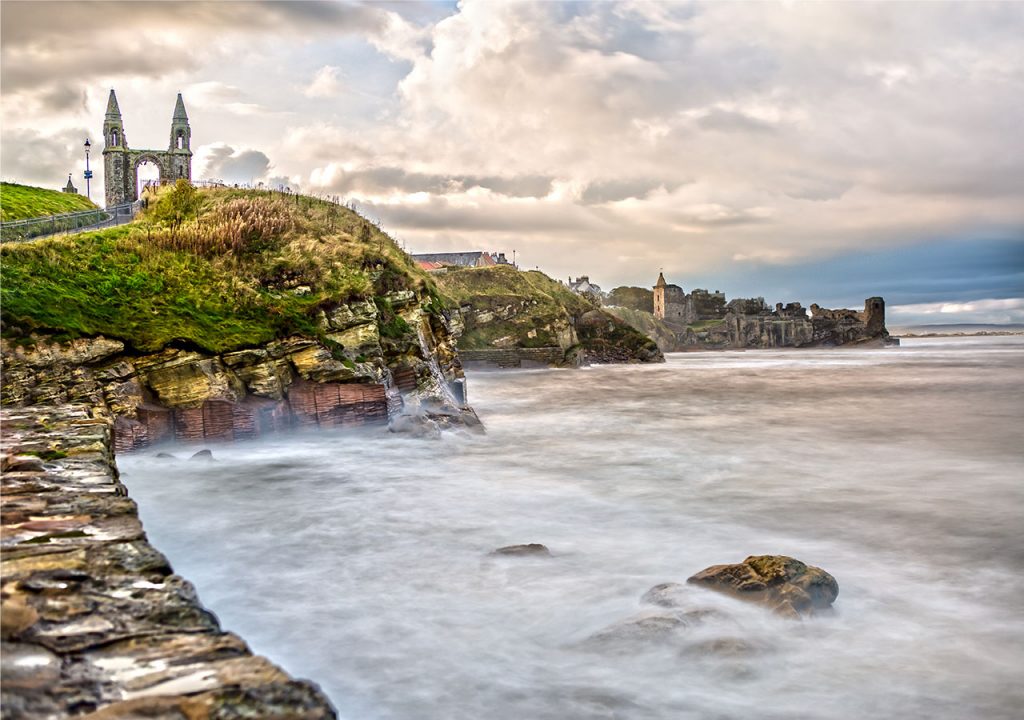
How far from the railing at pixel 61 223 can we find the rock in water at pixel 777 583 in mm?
20530

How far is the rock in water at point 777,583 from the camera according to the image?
7.05 m

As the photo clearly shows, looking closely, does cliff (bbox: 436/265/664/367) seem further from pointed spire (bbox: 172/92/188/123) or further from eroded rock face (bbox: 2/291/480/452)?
eroded rock face (bbox: 2/291/480/452)

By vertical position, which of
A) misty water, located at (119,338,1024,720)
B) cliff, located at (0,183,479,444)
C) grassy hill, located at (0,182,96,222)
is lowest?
misty water, located at (119,338,1024,720)

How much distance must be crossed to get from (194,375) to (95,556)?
36.8 feet

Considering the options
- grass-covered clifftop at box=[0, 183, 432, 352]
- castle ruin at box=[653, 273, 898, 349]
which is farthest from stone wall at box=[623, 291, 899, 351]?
grass-covered clifftop at box=[0, 183, 432, 352]

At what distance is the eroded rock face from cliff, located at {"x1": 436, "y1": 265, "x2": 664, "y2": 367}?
41.6m

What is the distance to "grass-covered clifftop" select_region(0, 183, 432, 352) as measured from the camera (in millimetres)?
Answer: 14828

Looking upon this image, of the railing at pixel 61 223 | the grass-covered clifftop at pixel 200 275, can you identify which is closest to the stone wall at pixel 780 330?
the railing at pixel 61 223

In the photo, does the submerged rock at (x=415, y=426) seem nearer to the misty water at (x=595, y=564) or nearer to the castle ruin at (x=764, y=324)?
the misty water at (x=595, y=564)

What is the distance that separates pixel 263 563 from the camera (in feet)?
29.7

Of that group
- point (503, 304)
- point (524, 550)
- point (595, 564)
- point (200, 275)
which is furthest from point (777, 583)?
point (503, 304)

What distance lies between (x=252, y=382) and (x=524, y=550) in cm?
917

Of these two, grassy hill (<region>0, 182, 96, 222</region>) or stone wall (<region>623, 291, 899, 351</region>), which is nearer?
grassy hill (<region>0, 182, 96, 222</region>)

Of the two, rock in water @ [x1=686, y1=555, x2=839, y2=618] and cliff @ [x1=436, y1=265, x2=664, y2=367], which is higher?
cliff @ [x1=436, y1=265, x2=664, y2=367]
